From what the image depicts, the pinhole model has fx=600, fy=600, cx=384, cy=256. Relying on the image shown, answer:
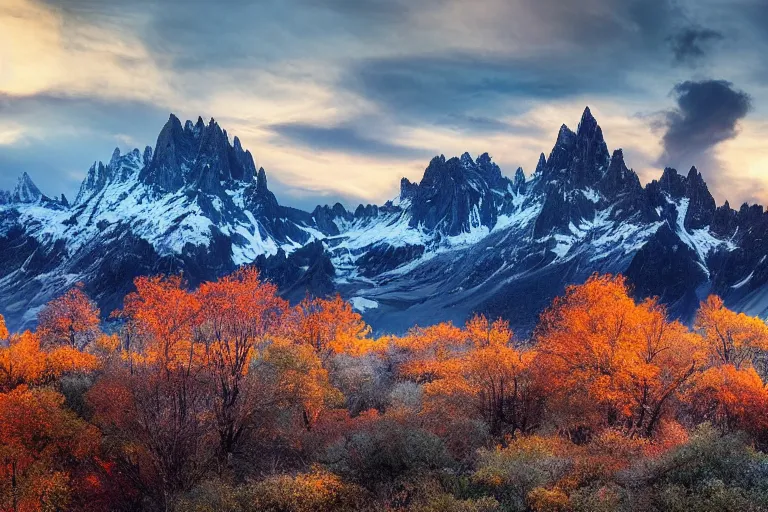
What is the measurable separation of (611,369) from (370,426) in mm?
24707

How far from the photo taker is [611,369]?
60031mm

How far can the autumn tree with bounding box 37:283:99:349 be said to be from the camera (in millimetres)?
108438

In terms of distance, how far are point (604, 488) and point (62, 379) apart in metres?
63.9

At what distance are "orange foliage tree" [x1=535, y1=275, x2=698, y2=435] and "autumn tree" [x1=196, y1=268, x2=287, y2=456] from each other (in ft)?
105

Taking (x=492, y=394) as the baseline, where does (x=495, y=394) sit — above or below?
above

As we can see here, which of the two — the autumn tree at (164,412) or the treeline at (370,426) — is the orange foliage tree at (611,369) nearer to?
the treeline at (370,426)

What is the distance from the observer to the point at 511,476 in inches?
1740

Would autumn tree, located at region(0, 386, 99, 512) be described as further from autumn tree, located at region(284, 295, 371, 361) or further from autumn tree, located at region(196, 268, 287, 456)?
autumn tree, located at region(284, 295, 371, 361)

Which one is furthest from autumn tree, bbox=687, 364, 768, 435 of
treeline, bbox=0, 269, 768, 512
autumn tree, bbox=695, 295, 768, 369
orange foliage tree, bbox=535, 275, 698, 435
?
autumn tree, bbox=695, 295, 768, 369

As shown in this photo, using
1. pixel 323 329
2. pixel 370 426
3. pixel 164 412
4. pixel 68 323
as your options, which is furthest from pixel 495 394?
pixel 68 323

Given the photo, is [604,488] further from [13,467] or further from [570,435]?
[13,467]

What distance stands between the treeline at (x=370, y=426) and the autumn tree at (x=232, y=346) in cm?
26

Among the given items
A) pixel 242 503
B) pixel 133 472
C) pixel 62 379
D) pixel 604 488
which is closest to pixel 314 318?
pixel 62 379

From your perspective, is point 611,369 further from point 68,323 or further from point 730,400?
point 68,323
